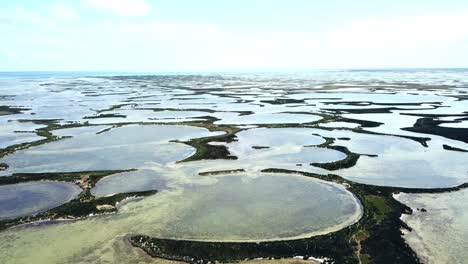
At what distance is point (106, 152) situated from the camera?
30.8 meters

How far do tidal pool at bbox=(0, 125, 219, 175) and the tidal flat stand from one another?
15 cm

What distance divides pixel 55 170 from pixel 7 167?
3.44 meters

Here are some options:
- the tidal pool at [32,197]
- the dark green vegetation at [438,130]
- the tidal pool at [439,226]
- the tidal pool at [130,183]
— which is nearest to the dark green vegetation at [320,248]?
the tidal pool at [439,226]

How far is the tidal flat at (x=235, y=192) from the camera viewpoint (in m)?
15.3

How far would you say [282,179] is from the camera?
23500 millimetres

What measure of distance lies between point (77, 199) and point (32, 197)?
2.55 m

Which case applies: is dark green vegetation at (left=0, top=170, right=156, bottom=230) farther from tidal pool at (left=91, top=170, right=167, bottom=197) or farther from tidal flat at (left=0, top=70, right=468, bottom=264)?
tidal pool at (left=91, top=170, right=167, bottom=197)

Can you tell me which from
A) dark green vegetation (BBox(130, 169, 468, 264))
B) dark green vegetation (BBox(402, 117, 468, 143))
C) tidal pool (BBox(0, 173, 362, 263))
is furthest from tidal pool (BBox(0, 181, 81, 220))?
dark green vegetation (BBox(402, 117, 468, 143))

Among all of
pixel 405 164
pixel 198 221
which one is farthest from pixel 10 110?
pixel 405 164

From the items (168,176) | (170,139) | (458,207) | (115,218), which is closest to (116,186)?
(168,176)

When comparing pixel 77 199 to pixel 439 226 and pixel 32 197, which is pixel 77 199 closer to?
pixel 32 197

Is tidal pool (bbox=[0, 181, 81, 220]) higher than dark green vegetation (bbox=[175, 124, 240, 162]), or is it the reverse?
tidal pool (bbox=[0, 181, 81, 220])

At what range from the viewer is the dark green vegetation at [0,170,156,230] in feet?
60.2

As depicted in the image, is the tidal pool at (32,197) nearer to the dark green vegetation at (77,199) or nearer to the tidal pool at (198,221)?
the dark green vegetation at (77,199)
